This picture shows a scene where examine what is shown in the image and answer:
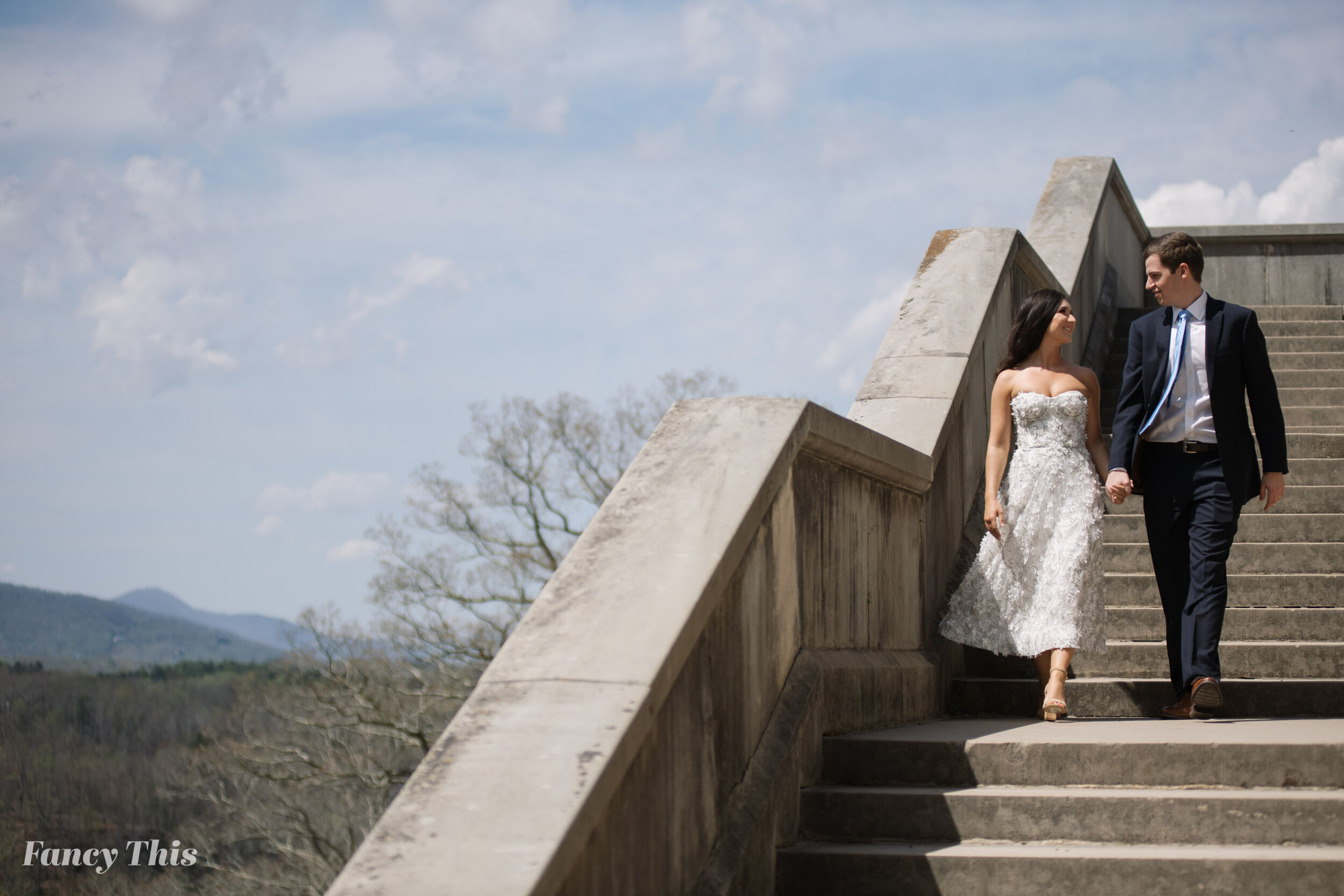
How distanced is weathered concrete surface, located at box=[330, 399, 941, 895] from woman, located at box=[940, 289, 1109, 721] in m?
1.03

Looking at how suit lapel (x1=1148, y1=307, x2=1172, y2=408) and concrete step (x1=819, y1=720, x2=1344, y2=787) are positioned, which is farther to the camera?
suit lapel (x1=1148, y1=307, x2=1172, y2=408)

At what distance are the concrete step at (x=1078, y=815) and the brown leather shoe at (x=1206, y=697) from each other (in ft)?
2.55

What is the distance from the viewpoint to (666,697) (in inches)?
96.9

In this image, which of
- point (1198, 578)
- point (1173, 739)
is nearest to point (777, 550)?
point (1173, 739)

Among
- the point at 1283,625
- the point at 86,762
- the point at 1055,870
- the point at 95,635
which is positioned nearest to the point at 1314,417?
the point at 1283,625

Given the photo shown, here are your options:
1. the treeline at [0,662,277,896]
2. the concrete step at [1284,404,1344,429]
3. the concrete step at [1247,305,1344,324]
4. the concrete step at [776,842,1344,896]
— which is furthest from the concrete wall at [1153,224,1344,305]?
the treeline at [0,662,277,896]

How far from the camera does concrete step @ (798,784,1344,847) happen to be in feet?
10.1

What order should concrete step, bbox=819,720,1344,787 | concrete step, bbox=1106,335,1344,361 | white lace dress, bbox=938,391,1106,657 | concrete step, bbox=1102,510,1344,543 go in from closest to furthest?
1. concrete step, bbox=819,720,1344,787
2. white lace dress, bbox=938,391,1106,657
3. concrete step, bbox=1102,510,1344,543
4. concrete step, bbox=1106,335,1344,361

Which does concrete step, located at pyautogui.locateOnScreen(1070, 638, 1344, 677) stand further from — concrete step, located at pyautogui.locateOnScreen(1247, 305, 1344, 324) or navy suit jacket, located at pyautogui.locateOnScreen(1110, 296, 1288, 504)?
concrete step, located at pyautogui.locateOnScreen(1247, 305, 1344, 324)

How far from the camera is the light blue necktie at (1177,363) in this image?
4.41m

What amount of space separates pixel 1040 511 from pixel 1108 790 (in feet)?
5.58

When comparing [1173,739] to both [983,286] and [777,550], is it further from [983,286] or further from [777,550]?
[983,286]

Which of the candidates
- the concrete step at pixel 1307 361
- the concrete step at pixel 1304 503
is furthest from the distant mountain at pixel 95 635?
the concrete step at pixel 1304 503

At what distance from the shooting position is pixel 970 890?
297 cm
